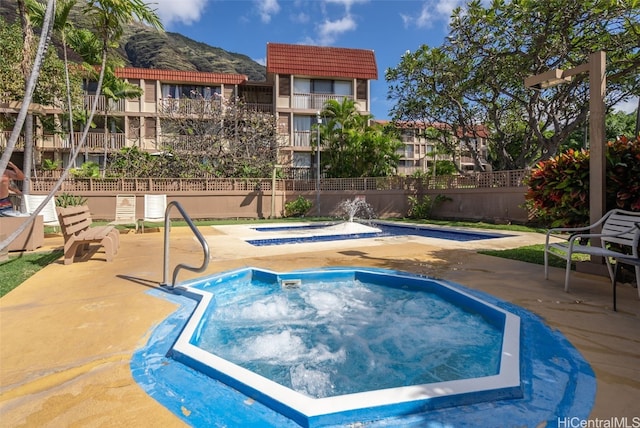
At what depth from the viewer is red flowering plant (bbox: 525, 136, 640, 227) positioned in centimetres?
456

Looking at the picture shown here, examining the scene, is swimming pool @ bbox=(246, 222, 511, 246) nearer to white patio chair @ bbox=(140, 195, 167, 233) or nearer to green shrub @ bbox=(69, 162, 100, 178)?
white patio chair @ bbox=(140, 195, 167, 233)

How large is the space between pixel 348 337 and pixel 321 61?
77.4ft

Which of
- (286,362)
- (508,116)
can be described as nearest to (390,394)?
(286,362)

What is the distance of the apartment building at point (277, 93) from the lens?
73.9 ft

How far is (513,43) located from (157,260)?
13865 mm

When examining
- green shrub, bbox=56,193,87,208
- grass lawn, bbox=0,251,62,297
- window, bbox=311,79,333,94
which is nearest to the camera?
grass lawn, bbox=0,251,62,297

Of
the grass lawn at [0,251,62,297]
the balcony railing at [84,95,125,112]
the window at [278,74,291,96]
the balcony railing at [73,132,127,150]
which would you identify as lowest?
the grass lawn at [0,251,62,297]

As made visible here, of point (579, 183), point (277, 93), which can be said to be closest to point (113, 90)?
point (277, 93)

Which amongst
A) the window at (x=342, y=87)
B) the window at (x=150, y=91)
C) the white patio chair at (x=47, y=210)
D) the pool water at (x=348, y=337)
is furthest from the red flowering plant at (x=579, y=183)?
the window at (x=150, y=91)

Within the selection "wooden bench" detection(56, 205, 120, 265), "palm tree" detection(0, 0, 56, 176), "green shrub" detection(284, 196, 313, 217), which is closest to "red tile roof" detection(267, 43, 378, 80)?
"green shrub" detection(284, 196, 313, 217)

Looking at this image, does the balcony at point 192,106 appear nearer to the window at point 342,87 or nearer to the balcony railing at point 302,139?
the balcony railing at point 302,139

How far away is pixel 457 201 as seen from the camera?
16.0m

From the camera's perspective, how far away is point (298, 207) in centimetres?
1845

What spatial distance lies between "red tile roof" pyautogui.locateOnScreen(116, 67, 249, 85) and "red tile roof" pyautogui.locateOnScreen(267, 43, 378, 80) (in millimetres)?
2836
